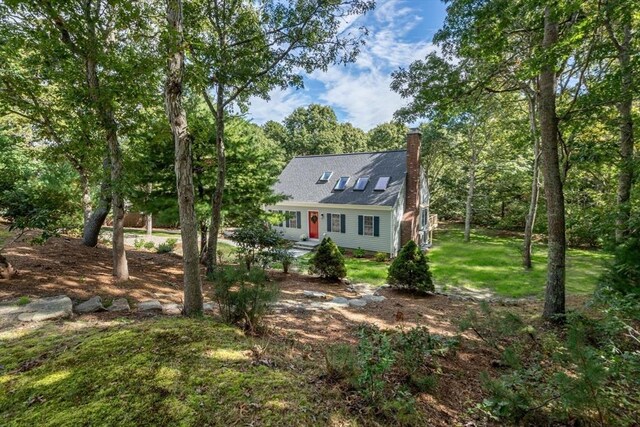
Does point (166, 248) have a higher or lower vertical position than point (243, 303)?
lower

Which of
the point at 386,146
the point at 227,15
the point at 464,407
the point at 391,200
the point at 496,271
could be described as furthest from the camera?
the point at 386,146

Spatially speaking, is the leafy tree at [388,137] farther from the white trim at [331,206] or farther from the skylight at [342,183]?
the white trim at [331,206]

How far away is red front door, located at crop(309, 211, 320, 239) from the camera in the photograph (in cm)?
1819

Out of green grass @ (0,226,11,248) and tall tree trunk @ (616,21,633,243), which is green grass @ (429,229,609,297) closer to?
tall tree trunk @ (616,21,633,243)

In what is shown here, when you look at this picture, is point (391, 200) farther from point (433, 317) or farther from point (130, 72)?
point (130, 72)

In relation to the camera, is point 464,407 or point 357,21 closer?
Result: point 464,407

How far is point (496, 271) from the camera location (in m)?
13.3

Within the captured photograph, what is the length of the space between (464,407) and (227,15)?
9099mm

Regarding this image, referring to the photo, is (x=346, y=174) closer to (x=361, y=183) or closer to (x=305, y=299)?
(x=361, y=183)

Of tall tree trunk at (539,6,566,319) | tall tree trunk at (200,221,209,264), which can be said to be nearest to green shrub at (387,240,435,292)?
tall tree trunk at (539,6,566,319)

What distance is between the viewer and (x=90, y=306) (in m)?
4.68

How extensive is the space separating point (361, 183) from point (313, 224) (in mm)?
3687

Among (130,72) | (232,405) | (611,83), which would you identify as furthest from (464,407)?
(611,83)

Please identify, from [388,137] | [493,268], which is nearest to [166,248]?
[493,268]
